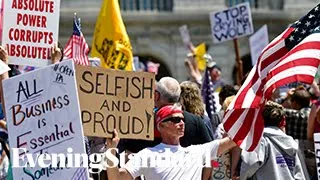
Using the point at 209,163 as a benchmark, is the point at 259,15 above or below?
below

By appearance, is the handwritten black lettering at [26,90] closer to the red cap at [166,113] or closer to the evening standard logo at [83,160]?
the evening standard logo at [83,160]

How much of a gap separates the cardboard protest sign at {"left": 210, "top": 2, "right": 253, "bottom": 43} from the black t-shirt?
8619 mm

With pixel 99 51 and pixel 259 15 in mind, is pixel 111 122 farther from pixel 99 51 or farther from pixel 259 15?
pixel 259 15

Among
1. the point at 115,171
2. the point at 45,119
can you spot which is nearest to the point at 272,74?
the point at 115,171

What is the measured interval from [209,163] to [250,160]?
637 mm

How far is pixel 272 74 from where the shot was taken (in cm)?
752

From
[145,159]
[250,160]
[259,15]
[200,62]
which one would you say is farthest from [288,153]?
[259,15]

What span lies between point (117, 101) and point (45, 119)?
68cm

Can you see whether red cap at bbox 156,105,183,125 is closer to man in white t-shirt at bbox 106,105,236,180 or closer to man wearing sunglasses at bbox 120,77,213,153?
man in white t-shirt at bbox 106,105,236,180

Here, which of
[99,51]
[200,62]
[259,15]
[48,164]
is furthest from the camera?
[259,15]

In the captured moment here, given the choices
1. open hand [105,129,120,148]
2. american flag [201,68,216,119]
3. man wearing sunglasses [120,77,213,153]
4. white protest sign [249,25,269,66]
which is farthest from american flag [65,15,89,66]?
white protest sign [249,25,269,66]

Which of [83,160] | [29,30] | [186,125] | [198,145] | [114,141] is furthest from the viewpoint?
[29,30]

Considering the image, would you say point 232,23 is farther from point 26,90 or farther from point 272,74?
point 26,90

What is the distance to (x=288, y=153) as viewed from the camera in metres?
8.34
